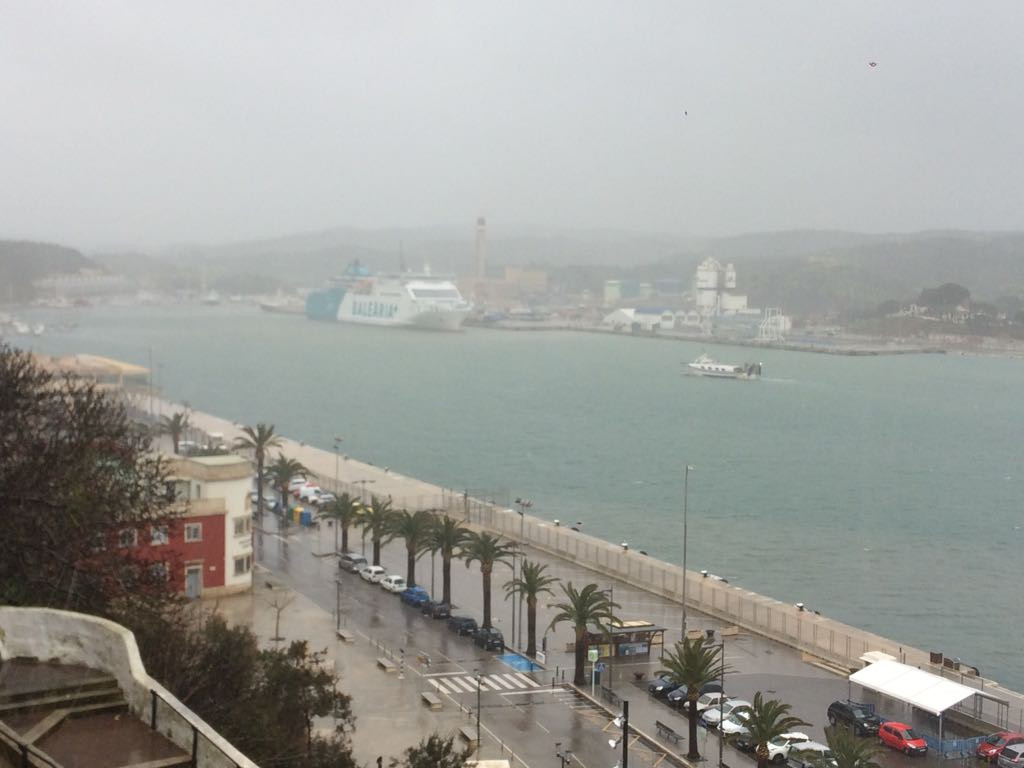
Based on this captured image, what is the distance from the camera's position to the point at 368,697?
602 cm

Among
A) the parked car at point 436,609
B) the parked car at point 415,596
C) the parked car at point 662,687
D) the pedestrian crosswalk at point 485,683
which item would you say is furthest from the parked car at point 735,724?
the parked car at point 415,596

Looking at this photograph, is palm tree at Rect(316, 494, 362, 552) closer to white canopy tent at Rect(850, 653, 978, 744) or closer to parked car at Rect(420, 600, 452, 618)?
parked car at Rect(420, 600, 452, 618)

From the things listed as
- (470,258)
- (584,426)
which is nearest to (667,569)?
(584,426)

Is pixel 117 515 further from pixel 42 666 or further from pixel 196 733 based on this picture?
pixel 196 733

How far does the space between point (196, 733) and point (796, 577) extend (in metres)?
10.1

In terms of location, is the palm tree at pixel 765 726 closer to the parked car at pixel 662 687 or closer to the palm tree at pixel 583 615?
the parked car at pixel 662 687

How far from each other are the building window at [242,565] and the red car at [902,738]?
4.38 m

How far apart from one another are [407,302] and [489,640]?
4593cm

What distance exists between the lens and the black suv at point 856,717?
5.91 m

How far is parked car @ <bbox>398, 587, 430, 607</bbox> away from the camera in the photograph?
8094 mm

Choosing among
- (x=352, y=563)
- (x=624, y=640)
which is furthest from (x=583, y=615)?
(x=352, y=563)

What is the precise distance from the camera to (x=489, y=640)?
7.14 meters

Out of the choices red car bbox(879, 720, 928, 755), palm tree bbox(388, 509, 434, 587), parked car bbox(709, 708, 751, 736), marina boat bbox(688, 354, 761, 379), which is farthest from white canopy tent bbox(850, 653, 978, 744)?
marina boat bbox(688, 354, 761, 379)

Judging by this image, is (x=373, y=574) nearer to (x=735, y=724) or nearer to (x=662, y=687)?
(x=662, y=687)
